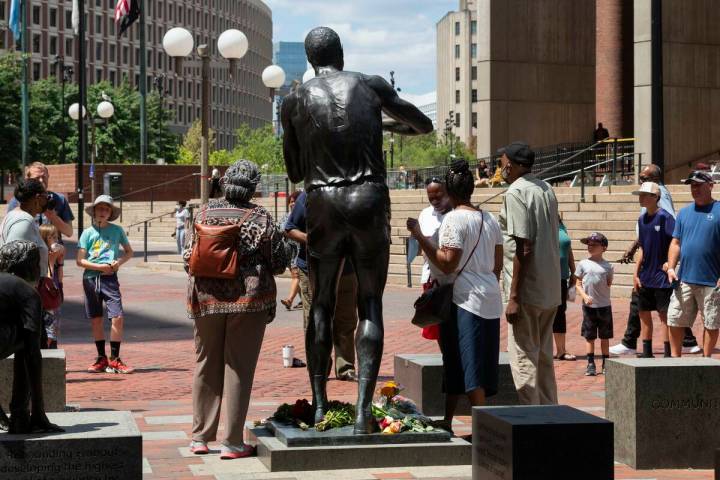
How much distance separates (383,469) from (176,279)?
72.3 feet

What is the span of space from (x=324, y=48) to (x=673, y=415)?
288 cm

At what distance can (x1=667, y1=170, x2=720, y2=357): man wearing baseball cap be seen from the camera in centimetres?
Answer: 1091

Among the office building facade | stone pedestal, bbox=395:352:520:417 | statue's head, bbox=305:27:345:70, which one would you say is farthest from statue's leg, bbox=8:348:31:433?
the office building facade

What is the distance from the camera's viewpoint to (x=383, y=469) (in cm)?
730

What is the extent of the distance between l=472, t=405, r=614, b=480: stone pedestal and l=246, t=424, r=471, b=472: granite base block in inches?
44.9

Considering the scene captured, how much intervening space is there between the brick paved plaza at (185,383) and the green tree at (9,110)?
46359 millimetres

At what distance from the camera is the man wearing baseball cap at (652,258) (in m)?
12.3

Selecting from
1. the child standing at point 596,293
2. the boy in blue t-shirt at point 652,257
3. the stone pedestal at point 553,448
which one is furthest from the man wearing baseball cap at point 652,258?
the stone pedestal at point 553,448

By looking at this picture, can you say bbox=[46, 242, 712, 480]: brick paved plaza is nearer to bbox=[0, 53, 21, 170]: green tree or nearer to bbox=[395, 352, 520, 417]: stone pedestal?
bbox=[395, 352, 520, 417]: stone pedestal

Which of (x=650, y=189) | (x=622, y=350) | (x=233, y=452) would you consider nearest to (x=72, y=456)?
(x=233, y=452)

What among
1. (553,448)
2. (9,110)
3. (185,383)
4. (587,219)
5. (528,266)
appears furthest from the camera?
(9,110)

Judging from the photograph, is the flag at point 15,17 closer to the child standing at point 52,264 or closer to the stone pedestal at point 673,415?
the child standing at point 52,264

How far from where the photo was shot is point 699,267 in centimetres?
1102

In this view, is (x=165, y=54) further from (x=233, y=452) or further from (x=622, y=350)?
(x=233, y=452)
